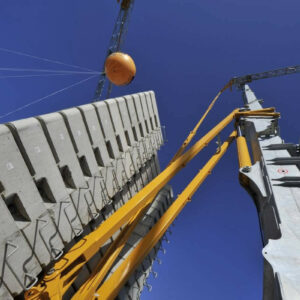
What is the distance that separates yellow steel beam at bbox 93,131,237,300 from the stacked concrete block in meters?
2.92

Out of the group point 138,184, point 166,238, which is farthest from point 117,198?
point 166,238

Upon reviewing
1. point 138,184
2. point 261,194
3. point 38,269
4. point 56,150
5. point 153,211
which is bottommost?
point 153,211

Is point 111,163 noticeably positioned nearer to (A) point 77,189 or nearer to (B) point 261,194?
(A) point 77,189

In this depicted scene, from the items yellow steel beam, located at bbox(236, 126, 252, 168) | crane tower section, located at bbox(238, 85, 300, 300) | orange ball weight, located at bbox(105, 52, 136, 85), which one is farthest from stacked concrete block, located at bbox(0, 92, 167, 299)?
yellow steel beam, located at bbox(236, 126, 252, 168)

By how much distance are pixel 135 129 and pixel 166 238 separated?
518 inches

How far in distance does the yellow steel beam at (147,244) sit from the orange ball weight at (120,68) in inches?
314

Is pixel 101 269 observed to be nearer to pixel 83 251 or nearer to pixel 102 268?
pixel 102 268

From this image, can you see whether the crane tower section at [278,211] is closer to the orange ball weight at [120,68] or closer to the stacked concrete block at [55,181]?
the stacked concrete block at [55,181]

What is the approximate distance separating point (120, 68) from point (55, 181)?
859cm

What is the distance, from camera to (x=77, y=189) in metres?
10.2

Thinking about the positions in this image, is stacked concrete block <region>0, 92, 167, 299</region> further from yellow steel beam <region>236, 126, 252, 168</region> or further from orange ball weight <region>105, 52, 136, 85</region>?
yellow steel beam <region>236, 126, 252, 168</region>

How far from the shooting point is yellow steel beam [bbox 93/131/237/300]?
6.86 metres

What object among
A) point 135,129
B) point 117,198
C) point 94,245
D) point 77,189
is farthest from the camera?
point 135,129

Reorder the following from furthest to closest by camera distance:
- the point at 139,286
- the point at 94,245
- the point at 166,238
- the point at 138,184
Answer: the point at 166,238 < the point at 138,184 < the point at 139,286 < the point at 94,245
